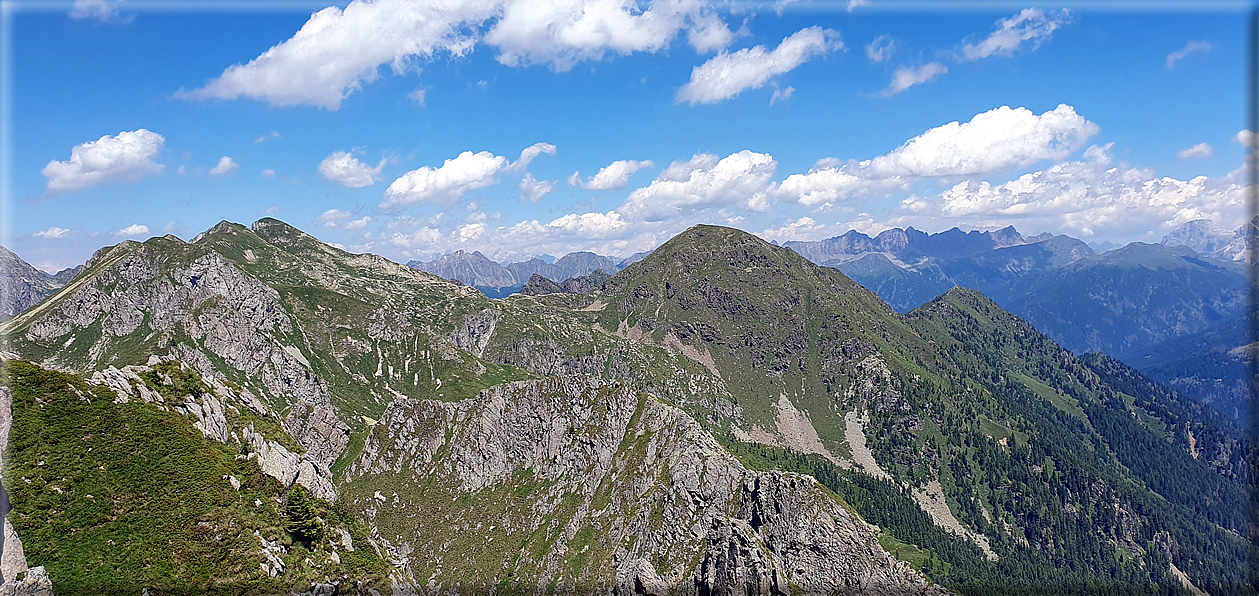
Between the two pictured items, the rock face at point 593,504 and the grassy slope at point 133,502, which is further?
the rock face at point 593,504

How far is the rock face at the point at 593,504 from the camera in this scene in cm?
12056

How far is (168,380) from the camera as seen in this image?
66188 millimetres

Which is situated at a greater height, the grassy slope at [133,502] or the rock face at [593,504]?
the grassy slope at [133,502]

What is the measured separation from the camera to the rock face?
12056 centimetres

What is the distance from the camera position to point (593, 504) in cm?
14738

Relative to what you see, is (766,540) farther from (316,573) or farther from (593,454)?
(316,573)

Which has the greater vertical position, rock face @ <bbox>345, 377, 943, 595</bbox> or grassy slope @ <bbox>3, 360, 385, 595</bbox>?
grassy slope @ <bbox>3, 360, 385, 595</bbox>

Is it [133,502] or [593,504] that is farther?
[593,504]

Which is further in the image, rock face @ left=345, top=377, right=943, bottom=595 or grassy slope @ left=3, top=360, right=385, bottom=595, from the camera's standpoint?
rock face @ left=345, top=377, right=943, bottom=595

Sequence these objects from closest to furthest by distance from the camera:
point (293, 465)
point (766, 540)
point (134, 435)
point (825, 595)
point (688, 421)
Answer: point (134, 435) → point (293, 465) → point (825, 595) → point (766, 540) → point (688, 421)

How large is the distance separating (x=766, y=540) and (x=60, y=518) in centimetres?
11921

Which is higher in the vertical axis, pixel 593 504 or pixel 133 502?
pixel 133 502

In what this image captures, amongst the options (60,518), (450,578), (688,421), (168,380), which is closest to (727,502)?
(688,421)

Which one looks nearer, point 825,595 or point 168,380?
point 168,380
